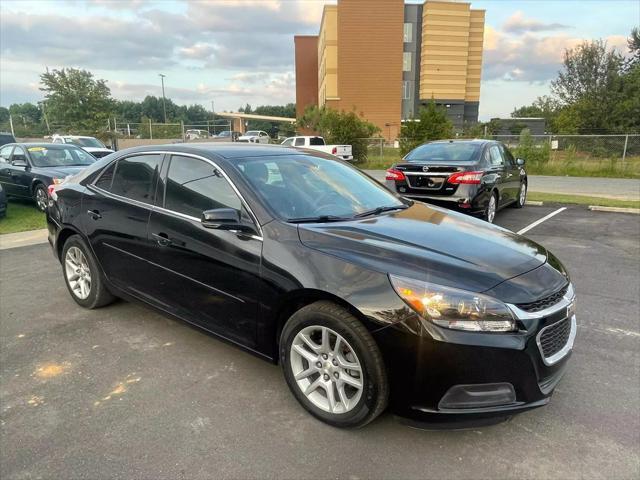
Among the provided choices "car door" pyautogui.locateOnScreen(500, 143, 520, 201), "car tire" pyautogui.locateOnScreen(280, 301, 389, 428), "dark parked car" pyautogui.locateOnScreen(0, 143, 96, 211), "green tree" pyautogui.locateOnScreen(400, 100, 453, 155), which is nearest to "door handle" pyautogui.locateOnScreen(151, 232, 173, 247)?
"car tire" pyautogui.locateOnScreen(280, 301, 389, 428)

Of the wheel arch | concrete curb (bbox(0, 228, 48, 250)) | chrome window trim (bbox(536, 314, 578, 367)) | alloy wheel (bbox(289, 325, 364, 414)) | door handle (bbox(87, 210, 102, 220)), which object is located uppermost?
door handle (bbox(87, 210, 102, 220))

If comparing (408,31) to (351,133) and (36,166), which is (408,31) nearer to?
(351,133)

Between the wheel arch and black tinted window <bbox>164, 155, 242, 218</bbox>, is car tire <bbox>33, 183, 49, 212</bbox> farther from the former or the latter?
the wheel arch

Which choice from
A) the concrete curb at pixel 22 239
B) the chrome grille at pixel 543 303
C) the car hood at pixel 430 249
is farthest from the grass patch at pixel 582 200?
the concrete curb at pixel 22 239

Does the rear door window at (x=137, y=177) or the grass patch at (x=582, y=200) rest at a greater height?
the rear door window at (x=137, y=177)

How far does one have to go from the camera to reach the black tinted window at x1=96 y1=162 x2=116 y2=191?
165 inches

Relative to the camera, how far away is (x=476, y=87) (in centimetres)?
5588

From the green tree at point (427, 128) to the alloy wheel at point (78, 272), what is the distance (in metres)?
19.8

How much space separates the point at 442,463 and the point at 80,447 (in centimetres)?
195

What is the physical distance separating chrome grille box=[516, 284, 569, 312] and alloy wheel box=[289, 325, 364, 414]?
92 cm

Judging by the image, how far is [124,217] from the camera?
384 cm

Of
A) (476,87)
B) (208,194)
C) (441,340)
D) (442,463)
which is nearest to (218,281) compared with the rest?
(208,194)

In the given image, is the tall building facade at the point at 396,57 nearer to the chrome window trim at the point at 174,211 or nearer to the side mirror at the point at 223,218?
the chrome window trim at the point at 174,211

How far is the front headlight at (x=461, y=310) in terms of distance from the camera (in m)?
2.34
